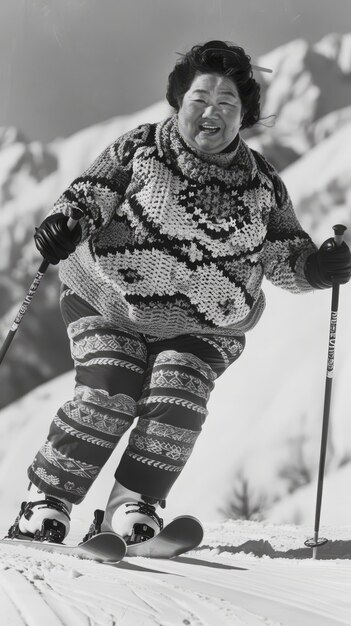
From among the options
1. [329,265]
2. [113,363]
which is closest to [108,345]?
[113,363]

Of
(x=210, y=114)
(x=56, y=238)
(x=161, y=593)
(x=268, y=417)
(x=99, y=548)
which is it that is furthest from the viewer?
(x=268, y=417)

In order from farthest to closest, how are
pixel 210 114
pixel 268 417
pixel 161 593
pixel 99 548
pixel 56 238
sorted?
1. pixel 268 417
2. pixel 210 114
3. pixel 56 238
4. pixel 99 548
5. pixel 161 593

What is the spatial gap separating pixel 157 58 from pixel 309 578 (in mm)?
1828

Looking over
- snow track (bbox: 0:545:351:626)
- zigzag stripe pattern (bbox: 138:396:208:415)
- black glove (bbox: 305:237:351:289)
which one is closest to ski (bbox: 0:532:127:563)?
snow track (bbox: 0:545:351:626)

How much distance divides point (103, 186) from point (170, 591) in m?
0.63

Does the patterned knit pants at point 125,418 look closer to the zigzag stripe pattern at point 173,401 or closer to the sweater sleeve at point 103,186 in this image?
the zigzag stripe pattern at point 173,401

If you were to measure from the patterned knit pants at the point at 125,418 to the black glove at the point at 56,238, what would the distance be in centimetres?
15

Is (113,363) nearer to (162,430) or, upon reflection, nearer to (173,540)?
(162,430)

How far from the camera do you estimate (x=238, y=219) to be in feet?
4.25

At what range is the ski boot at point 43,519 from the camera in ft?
3.98

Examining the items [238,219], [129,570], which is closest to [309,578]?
[129,570]

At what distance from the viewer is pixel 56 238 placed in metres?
1.19

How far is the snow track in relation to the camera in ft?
2.48

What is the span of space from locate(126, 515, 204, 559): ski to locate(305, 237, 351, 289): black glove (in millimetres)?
432
